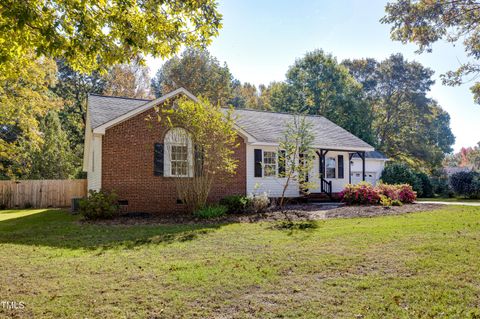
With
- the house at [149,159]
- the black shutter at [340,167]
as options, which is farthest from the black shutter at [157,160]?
the black shutter at [340,167]

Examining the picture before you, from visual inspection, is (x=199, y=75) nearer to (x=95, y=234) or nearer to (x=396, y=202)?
(x=396, y=202)

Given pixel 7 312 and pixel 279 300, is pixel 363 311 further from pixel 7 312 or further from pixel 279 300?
pixel 7 312

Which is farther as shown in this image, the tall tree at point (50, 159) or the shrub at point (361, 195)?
the tall tree at point (50, 159)

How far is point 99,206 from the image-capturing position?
1261cm

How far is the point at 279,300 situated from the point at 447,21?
48.5 feet

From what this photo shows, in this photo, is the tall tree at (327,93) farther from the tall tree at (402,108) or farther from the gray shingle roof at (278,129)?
the gray shingle roof at (278,129)

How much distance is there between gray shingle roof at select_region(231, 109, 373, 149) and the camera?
60.8 ft

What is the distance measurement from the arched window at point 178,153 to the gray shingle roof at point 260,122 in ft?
8.72

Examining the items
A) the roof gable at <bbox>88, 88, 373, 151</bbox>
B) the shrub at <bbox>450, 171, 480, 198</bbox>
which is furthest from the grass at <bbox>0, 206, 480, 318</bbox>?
the shrub at <bbox>450, 171, 480, 198</bbox>

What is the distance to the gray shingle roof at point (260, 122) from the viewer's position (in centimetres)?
1614

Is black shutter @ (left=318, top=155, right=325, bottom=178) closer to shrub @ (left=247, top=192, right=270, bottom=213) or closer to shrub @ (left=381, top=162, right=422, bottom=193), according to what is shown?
shrub @ (left=247, top=192, right=270, bottom=213)

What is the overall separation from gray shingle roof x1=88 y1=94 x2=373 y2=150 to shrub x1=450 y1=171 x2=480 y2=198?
8.20 m

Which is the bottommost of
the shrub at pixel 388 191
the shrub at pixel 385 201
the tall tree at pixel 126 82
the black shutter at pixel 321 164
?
the shrub at pixel 385 201

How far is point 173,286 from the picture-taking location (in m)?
5.34
